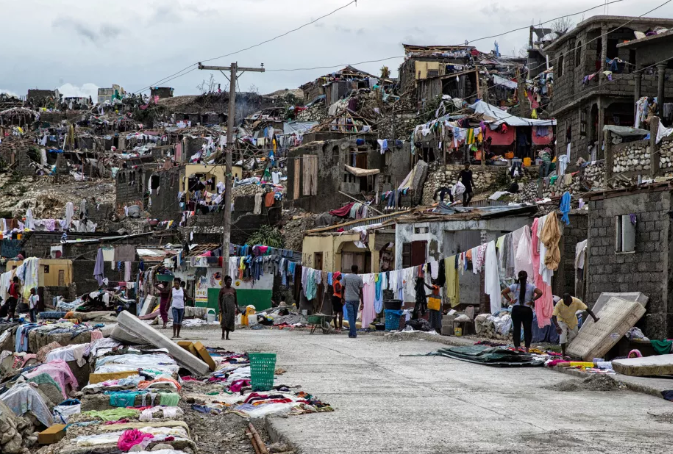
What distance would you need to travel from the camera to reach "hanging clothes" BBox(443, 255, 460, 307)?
21969 mm

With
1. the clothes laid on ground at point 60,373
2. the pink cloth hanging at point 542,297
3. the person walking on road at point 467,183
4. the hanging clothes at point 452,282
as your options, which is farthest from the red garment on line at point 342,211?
the clothes laid on ground at point 60,373

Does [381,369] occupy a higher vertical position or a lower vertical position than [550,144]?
lower

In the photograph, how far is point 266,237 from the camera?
41.2 meters

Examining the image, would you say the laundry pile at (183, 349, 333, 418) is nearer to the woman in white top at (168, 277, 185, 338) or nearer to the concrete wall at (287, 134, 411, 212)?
the woman in white top at (168, 277, 185, 338)

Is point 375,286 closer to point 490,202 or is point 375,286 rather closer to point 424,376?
point 490,202

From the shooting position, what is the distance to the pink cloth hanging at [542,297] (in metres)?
18.0

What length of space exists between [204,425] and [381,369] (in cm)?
479

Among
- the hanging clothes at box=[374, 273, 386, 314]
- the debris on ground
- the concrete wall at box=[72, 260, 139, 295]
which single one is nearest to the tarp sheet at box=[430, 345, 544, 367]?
the debris on ground

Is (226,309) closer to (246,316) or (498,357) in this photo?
(498,357)

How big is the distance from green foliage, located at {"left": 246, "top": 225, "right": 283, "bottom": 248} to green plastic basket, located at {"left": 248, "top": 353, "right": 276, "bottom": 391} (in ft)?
97.1

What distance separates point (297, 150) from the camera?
1871 inches

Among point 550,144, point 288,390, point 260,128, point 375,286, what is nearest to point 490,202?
point 375,286

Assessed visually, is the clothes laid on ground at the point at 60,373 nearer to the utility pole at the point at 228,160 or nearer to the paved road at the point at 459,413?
the paved road at the point at 459,413

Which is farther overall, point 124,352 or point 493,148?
point 493,148
